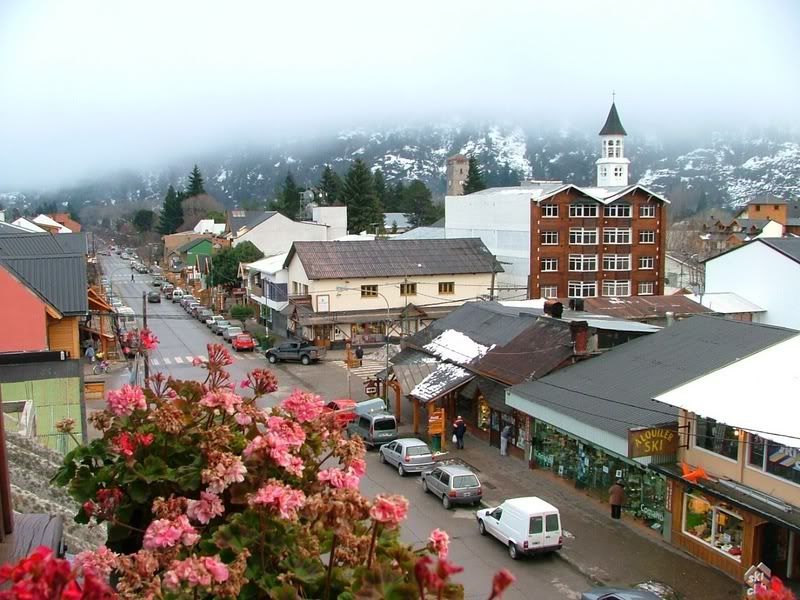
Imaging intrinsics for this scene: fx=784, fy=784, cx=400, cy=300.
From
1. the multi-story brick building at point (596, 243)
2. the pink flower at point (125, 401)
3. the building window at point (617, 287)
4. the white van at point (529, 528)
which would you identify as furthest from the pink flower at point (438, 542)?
the building window at point (617, 287)

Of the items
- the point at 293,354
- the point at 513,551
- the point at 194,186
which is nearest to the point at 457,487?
the point at 513,551

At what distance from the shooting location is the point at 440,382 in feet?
104

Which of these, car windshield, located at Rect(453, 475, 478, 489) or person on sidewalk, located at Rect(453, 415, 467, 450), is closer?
car windshield, located at Rect(453, 475, 478, 489)

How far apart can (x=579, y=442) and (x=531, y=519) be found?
579cm

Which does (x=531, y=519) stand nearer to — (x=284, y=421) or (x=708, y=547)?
(x=708, y=547)

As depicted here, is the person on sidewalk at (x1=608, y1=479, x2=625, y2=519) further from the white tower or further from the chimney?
the white tower

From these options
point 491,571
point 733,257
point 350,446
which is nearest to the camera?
point 350,446

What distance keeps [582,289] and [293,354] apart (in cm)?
2427

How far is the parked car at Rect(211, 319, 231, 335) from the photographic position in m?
59.8

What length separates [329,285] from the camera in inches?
2092

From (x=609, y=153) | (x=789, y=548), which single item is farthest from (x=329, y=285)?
(x=609, y=153)

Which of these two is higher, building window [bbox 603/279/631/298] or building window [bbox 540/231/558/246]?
building window [bbox 540/231/558/246]

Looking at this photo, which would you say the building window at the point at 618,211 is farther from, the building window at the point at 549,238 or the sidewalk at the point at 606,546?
the sidewalk at the point at 606,546

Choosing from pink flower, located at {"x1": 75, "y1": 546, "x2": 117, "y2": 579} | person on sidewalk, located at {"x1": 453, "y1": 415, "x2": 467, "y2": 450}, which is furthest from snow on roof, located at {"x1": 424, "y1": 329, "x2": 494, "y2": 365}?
pink flower, located at {"x1": 75, "y1": 546, "x2": 117, "y2": 579}
